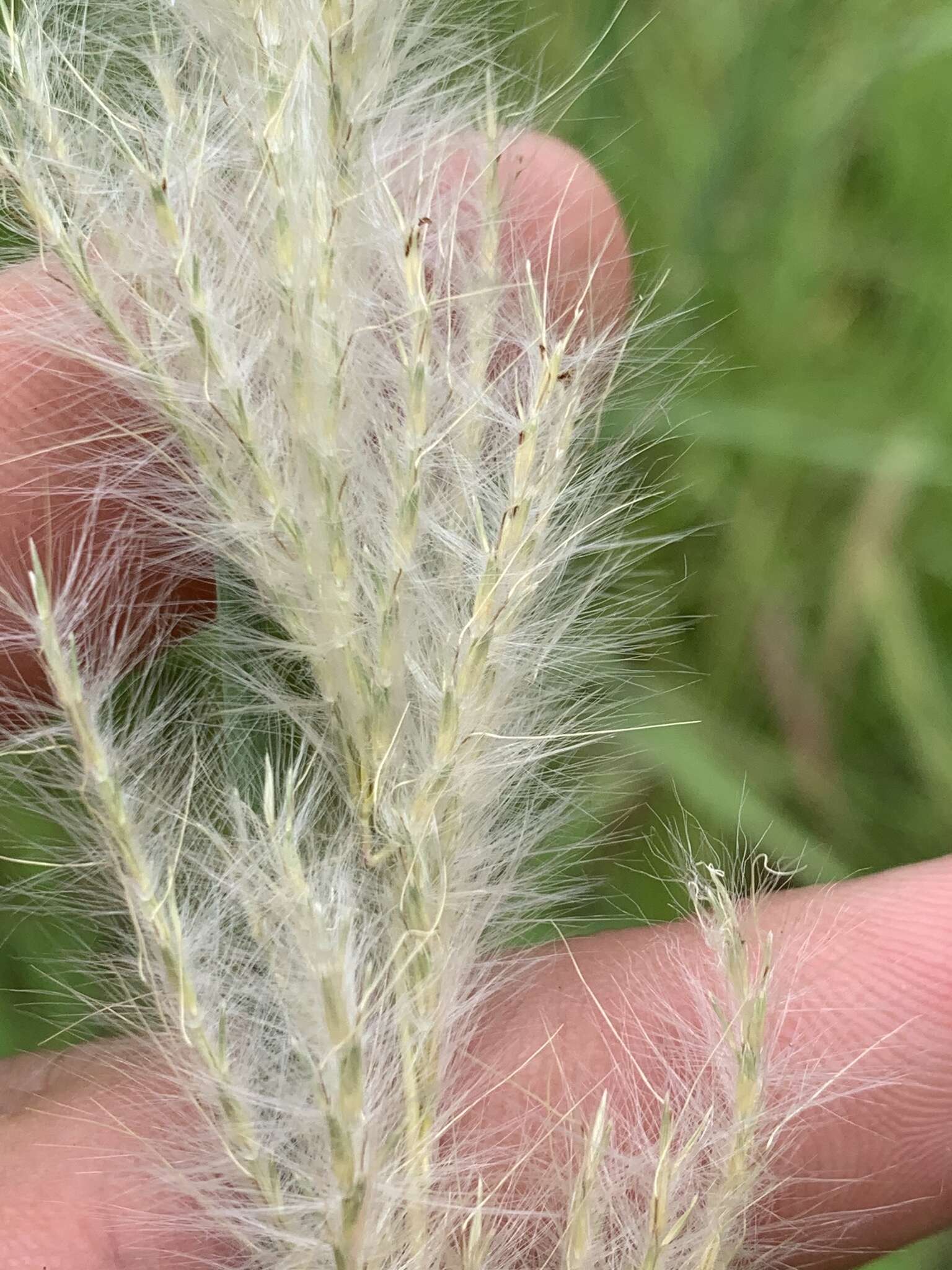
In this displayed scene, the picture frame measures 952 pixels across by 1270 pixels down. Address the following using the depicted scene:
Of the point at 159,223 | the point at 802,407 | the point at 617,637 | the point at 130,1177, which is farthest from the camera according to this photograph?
the point at 802,407

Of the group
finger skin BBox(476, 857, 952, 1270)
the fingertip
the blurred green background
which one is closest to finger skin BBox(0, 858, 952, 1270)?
finger skin BBox(476, 857, 952, 1270)

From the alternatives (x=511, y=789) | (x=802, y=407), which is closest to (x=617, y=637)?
(x=511, y=789)

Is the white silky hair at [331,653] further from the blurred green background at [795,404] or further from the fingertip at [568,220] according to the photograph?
the blurred green background at [795,404]

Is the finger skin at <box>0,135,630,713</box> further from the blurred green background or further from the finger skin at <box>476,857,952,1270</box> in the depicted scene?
the finger skin at <box>476,857,952,1270</box>

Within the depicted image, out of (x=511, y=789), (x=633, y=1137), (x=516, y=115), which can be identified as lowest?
(x=633, y=1137)

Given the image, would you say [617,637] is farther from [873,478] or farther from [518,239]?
[873,478]
